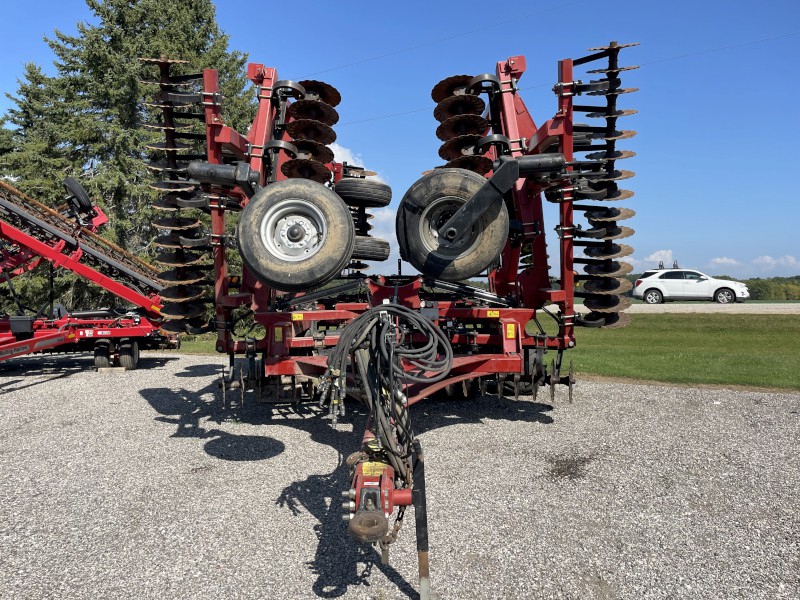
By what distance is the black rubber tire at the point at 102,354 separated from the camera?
10695 millimetres

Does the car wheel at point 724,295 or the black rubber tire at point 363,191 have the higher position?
the black rubber tire at point 363,191

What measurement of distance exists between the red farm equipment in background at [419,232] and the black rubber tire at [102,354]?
196 inches

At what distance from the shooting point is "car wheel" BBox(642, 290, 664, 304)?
24016mm

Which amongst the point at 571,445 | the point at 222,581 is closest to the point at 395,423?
the point at 222,581

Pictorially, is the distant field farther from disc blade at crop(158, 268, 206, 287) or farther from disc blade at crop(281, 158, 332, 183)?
disc blade at crop(158, 268, 206, 287)

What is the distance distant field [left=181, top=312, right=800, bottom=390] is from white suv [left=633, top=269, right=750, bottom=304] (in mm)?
4881

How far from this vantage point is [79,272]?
34.4 ft

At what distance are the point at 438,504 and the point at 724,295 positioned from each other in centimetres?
2397

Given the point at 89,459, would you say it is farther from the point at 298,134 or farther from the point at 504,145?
the point at 504,145

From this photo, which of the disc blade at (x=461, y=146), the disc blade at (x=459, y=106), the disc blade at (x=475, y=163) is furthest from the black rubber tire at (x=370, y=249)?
the disc blade at (x=459, y=106)

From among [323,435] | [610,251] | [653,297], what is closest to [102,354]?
[323,435]

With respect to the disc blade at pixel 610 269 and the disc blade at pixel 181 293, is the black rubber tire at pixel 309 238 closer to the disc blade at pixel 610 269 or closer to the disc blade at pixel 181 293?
the disc blade at pixel 181 293

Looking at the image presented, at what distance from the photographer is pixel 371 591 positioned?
9.58 feet

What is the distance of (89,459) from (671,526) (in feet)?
16.6
